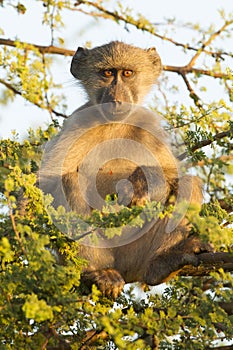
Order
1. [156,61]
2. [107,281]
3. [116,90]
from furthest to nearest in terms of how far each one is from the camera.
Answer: [156,61], [116,90], [107,281]

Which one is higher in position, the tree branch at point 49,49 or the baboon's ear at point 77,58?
the baboon's ear at point 77,58

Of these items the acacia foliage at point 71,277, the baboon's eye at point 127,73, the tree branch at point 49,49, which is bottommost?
the acacia foliage at point 71,277

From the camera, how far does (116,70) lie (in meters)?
6.59

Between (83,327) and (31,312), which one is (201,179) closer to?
(83,327)

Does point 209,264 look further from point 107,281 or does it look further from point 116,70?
point 116,70

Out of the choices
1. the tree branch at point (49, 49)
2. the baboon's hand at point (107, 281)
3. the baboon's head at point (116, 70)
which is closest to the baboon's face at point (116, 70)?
the baboon's head at point (116, 70)

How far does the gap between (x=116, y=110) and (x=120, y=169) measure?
548mm

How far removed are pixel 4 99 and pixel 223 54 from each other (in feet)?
8.18

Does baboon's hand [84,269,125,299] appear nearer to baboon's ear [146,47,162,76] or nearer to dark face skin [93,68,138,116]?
dark face skin [93,68,138,116]

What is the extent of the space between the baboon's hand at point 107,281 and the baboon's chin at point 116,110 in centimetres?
153

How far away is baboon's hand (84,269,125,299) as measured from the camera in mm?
5027

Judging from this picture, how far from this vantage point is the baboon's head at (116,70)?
6.43 m

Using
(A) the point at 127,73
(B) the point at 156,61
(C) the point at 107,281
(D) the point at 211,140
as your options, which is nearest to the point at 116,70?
(A) the point at 127,73

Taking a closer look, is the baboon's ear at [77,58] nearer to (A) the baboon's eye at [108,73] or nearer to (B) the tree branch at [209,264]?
(A) the baboon's eye at [108,73]
